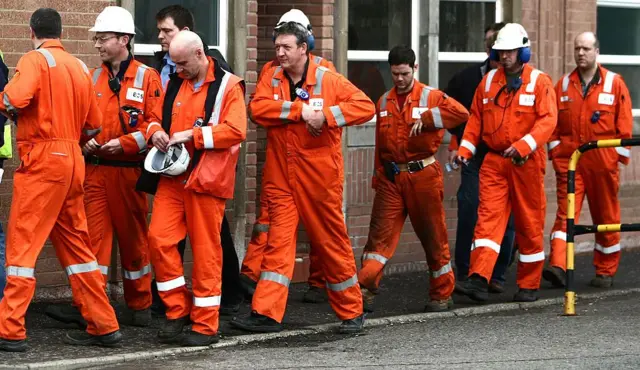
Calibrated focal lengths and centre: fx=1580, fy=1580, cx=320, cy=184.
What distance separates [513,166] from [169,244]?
318 centimetres

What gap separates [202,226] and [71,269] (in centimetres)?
83

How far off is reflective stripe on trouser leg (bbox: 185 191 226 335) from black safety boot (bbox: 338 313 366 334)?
986mm

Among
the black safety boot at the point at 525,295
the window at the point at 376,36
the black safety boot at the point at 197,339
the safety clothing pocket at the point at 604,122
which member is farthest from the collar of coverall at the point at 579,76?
the black safety boot at the point at 197,339

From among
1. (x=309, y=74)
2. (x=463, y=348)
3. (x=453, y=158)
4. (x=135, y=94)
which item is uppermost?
(x=309, y=74)

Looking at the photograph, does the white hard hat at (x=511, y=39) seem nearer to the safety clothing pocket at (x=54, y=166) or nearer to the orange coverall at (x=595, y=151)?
the orange coverall at (x=595, y=151)

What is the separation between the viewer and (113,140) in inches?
398

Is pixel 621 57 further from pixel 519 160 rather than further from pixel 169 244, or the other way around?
pixel 169 244

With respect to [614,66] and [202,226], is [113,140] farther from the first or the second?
[614,66]

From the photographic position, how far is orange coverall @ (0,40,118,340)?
9141mm

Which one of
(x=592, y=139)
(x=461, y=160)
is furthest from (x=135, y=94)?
(x=592, y=139)

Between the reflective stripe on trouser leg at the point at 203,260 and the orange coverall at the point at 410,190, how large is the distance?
183 centimetres

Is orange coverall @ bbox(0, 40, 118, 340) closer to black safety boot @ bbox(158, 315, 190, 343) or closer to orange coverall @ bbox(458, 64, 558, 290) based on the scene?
black safety boot @ bbox(158, 315, 190, 343)

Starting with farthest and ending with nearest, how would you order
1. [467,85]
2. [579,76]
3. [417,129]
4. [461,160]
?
1. [579,76]
2. [467,85]
3. [461,160]
4. [417,129]

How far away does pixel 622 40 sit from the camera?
53.4 feet
